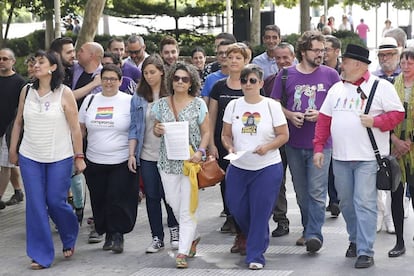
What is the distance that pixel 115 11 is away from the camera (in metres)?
30.5

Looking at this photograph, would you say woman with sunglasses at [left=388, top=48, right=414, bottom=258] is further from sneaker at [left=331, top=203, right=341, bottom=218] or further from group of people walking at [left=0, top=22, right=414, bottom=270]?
sneaker at [left=331, top=203, right=341, bottom=218]

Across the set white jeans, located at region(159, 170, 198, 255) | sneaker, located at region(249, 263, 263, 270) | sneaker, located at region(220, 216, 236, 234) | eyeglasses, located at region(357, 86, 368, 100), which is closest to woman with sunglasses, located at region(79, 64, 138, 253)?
white jeans, located at region(159, 170, 198, 255)

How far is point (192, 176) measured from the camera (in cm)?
841

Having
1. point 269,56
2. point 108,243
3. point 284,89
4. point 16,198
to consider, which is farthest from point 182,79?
point 16,198

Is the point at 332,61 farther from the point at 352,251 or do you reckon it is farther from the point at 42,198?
the point at 42,198

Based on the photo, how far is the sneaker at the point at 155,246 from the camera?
9.03 m

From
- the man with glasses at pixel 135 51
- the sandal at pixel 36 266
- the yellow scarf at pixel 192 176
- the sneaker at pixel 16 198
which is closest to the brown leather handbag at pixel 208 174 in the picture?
the yellow scarf at pixel 192 176

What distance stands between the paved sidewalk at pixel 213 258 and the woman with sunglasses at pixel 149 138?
41cm

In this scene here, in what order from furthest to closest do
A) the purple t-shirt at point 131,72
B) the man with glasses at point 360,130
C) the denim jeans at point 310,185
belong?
the purple t-shirt at point 131,72 < the denim jeans at point 310,185 < the man with glasses at point 360,130

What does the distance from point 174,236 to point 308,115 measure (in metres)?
1.72

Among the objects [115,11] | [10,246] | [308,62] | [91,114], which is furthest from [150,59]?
[115,11]

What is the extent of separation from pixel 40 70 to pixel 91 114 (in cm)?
75

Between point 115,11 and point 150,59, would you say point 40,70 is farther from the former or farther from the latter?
point 115,11

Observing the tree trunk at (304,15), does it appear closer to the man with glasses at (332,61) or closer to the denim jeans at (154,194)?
the man with glasses at (332,61)
